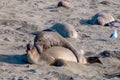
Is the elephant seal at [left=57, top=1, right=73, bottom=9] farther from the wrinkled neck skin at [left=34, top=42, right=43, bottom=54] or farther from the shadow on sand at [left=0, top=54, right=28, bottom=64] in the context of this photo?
the wrinkled neck skin at [left=34, top=42, right=43, bottom=54]

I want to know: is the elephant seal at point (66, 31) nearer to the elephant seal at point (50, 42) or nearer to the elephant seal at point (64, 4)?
the elephant seal at point (50, 42)

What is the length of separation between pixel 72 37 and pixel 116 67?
A: 2550mm

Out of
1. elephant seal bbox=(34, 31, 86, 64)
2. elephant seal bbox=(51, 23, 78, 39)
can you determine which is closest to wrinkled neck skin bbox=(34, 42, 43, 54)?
elephant seal bbox=(34, 31, 86, 64)

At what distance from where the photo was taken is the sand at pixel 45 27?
6.61 meters

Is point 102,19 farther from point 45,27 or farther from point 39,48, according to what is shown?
point 39,48

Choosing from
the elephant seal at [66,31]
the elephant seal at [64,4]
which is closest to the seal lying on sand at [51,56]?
the elephant seal at [66,31]

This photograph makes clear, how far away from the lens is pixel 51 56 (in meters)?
7.12

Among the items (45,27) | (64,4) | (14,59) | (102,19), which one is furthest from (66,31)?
(64,4)

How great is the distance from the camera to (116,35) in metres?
10.1

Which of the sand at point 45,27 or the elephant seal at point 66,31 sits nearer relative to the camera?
the sand at point 45,27

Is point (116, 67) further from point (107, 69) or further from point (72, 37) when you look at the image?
point (72, 37)

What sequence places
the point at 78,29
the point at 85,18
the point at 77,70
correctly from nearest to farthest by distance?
the point at 77,70 → the point at 78,29 → the point at 85,18

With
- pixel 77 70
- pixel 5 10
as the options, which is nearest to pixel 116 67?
pixel 77 70

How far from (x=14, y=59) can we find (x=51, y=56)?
621mm
